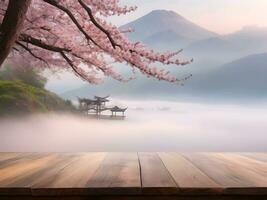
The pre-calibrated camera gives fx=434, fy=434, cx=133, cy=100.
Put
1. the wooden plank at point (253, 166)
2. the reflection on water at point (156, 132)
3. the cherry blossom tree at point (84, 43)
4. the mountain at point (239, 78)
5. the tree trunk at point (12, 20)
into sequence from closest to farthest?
the wooden plank at point (253, 166) → the tree trunk at point (12, 20) → the cherry blossom tree at point (84, 43) → the reflection on water at point (156, 132) → the mountain at point (239, 78)

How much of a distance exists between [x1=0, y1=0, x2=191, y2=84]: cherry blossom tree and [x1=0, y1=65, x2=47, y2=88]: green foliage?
0.15 metres

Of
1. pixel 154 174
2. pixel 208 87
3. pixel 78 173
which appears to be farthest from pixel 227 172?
pixel 208 87

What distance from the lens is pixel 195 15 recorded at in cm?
455

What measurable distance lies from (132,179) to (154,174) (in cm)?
14

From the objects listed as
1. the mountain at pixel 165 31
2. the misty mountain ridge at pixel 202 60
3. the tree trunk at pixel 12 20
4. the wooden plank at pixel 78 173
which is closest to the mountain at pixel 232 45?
the misty mountain ridge at pixel 202 60

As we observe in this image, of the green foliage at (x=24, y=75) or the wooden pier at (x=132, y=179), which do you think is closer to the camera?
the wooden pier at (x=132, y=179)

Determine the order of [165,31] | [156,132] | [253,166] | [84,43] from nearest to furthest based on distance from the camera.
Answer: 1. [253,166]
2. [84,43]
3. [156,132]
4. [165,31]

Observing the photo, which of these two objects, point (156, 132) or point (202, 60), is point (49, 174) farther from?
point (202, 60)

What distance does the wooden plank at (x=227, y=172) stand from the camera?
1474 millimetres

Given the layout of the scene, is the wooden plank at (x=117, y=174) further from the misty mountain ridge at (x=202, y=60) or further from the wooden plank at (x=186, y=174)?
the misty mountain ridge at (x=202, y=60)

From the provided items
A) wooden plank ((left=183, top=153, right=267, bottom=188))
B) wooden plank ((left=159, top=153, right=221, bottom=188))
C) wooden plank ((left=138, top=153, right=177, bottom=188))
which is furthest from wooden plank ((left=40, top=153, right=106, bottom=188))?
wooden plank ((left=183, top=153, right=267, bottom=188))

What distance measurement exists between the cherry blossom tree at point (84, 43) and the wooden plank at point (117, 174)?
168 cm

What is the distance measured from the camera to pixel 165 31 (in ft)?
16.0

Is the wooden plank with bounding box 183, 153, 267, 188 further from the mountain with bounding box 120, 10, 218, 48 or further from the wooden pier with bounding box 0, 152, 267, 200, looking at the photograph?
the mountain with bounding box 120, 10, 218, 48
